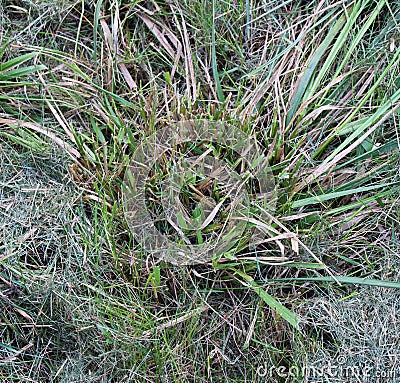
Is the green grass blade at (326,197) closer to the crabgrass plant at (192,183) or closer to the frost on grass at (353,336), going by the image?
the crabgrass plant at (192,183)

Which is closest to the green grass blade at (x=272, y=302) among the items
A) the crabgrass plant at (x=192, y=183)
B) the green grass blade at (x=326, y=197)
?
the crabgrass plant at (x=192, y=183)

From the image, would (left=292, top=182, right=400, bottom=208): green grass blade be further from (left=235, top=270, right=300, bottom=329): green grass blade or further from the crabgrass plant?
(left=235, top=270, right=300, bottom=329): green grass blade

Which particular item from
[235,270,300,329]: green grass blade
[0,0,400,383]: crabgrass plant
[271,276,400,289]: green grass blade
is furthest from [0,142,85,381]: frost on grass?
[271,276,400,289]: green grass blade

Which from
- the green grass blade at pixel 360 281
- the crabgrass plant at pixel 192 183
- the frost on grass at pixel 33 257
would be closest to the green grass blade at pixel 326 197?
the crabgrass plant at pixel 192 183

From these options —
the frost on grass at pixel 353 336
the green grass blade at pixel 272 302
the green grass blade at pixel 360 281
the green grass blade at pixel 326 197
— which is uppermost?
the green grass blade at pixel 326 197

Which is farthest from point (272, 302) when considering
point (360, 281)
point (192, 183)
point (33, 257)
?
point (33, 257)

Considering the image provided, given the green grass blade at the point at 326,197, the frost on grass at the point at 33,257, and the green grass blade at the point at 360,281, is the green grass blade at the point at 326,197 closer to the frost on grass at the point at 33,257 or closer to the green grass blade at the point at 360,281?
the green grass blade at the point at 360,281

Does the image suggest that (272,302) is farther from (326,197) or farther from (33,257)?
(33,257)

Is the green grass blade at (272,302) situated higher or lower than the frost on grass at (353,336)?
higher
